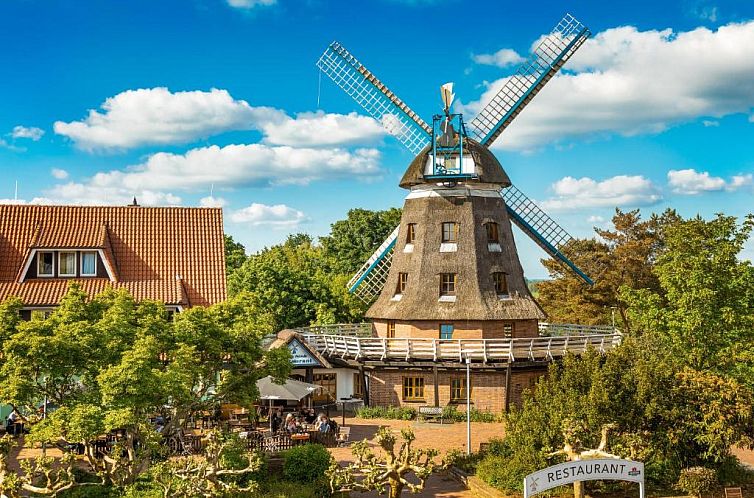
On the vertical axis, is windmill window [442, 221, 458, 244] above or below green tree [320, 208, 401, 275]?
below

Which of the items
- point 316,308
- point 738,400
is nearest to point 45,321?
point 738,400

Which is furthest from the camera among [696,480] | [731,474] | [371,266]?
[371,266]

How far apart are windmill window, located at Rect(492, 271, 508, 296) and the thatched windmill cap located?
4217mm

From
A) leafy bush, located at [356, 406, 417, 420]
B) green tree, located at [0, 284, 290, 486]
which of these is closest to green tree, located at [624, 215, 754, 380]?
leafy bush, located at [356, 406, 417, 420]

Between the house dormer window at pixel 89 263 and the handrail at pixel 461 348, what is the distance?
10.6 m

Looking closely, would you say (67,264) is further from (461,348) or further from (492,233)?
(492,233)

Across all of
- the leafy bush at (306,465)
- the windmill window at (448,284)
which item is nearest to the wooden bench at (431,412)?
the windmill window at (448,284)

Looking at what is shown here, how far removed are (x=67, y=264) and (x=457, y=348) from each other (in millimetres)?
16464

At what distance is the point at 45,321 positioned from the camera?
1734 cm

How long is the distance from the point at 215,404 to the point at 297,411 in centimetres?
957

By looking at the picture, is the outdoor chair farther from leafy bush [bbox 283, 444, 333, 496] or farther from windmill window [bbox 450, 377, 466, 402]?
windmill window [bbox 450, 377, 466, 402]

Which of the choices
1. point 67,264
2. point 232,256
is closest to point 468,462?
point 67,264

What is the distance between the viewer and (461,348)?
32250 mm

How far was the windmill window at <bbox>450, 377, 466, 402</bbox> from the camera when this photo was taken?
108 ft
